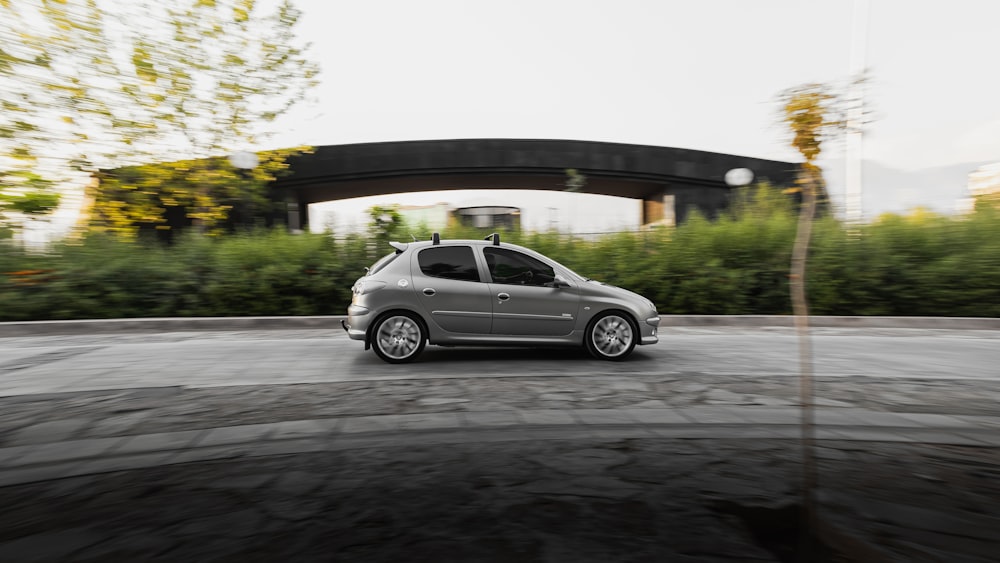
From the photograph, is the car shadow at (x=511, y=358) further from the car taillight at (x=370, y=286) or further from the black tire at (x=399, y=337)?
the car taillight at (x=370, y=286)

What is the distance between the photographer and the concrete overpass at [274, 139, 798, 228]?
2180cm

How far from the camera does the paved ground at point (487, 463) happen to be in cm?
308

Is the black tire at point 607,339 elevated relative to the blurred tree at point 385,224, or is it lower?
lower

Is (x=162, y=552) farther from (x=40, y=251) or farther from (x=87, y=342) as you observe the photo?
(x=40, y=251)

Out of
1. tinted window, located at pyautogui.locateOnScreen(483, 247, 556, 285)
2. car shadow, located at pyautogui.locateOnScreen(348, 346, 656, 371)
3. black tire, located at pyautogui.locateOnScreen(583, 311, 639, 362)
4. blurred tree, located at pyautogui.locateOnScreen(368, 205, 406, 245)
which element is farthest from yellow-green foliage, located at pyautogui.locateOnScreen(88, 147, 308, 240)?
black tire, located at pyautogui.locateOnScreen(583, 311, 639, 362)

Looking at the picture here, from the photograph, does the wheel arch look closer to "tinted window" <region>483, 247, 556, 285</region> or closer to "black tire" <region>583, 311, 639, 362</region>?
"tinted window" <region>483, 247, 556, 285</region>

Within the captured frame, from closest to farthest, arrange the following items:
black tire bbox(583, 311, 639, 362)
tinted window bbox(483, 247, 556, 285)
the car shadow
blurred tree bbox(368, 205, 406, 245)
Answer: the car shadow → tinted window bbox(483, 247, 556, 285) → black tire bbox(583, 311, 639, 362) → blurred tree bbox(368, 205, 406, 245)

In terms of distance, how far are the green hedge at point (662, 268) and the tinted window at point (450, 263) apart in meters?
6.13

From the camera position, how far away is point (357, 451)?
4.45 m

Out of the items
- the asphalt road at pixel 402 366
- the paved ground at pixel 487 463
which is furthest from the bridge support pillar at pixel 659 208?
the paved ground at pixel 487 463

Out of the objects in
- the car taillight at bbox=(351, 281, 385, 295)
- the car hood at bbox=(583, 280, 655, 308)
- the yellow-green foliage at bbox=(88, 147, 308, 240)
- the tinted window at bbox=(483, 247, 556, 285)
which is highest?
the yellow-green foliage at bbox=(88, 147, 308, 240)

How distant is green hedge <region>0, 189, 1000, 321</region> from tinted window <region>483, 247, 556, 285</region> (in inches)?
252

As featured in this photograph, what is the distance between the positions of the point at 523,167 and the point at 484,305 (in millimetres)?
14883

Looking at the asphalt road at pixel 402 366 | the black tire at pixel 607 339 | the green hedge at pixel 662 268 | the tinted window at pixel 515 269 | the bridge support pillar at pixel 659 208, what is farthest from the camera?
the bridge support pillar at pixel 659 208
